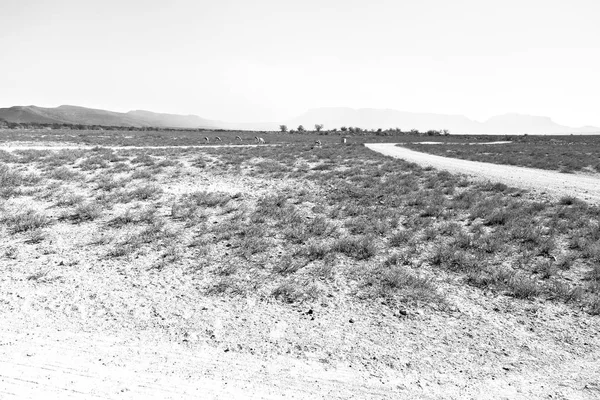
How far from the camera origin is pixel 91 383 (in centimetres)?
400

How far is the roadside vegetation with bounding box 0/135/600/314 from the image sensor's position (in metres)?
6.82

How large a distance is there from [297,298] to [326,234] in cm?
357

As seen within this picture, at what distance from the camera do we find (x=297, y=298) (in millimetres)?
6289

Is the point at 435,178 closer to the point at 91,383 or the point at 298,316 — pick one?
the point at 298,316

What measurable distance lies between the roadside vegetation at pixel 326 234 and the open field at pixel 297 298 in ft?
0.18

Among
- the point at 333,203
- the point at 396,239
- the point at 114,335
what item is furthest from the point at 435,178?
the point at 114,335

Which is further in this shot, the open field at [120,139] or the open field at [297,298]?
the open field at [120,139]

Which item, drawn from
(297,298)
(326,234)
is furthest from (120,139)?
(297,298)

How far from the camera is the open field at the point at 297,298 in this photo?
4293 millimetres

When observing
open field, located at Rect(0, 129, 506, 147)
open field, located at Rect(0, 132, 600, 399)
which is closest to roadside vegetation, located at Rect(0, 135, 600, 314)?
open field, located at Rect(0, 132, 600, 399)

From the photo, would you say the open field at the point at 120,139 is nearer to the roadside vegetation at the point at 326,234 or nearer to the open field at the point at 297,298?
the roadside vegetation at the point at 326,234

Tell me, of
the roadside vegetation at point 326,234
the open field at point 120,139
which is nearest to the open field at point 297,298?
the roadside vegetation at point 326,234

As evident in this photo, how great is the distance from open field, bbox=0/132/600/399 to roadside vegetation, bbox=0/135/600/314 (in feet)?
0.18

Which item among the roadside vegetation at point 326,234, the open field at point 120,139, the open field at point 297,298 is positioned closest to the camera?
the open field at point 297,298
